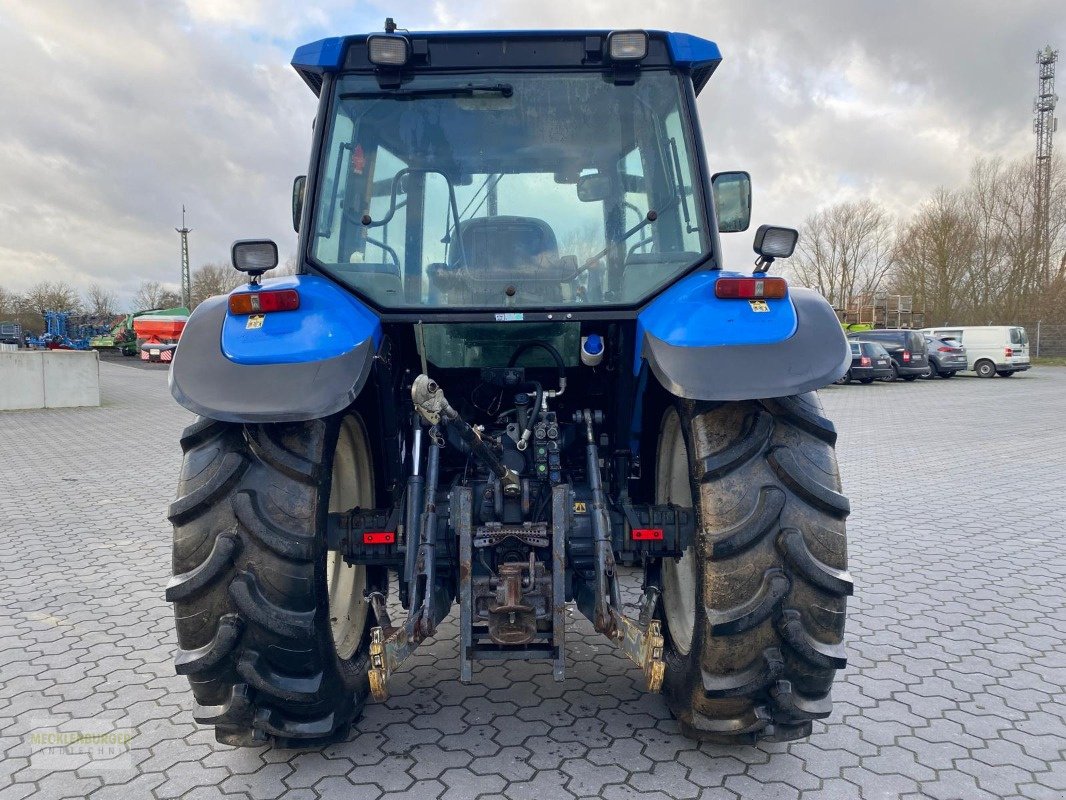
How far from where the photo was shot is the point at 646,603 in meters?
3.05

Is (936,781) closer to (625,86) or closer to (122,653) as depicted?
(625,86)

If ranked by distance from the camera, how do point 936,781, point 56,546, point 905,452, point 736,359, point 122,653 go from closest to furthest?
point 736,359, point 936,781, point 122,653, point 56,546, point 905,452

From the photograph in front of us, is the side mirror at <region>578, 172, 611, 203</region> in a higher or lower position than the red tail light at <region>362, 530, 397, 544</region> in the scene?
higher

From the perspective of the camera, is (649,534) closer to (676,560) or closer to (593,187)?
(676,560)

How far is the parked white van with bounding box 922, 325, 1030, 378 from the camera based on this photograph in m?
29.4

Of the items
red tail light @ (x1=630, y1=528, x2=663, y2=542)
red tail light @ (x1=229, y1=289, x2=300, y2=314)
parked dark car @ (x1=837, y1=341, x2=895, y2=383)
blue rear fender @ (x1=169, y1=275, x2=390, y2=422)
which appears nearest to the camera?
blue rear fender @ (x1=169, y1=275, x2=390, y2=422)

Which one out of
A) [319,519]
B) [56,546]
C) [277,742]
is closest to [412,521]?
[319,519]

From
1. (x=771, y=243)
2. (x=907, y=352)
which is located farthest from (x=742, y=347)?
(x=907, y=352)

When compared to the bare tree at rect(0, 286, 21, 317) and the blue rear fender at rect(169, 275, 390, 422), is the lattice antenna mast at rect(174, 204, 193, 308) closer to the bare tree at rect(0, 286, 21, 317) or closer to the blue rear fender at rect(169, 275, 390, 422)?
the bare tree at rect(0, 286, 21, 317)

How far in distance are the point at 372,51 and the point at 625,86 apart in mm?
1015

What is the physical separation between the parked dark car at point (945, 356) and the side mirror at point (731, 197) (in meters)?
28.0

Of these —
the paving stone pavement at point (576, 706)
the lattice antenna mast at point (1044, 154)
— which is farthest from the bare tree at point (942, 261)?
the paving stone pavement at point (576, 706)

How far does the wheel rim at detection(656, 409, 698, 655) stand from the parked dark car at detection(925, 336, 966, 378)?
28384 mm

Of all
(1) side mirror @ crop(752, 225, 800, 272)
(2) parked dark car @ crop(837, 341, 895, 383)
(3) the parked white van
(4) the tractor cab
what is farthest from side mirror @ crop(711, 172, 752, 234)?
(3) the parked white van
